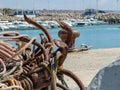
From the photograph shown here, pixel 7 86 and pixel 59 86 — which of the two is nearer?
pixel 7 86

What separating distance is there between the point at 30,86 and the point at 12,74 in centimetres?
24

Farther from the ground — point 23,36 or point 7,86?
point 23,36

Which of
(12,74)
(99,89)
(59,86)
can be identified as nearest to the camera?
(99,89)

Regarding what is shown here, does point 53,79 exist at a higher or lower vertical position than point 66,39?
lower

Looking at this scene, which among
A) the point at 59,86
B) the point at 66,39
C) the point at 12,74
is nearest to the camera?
the point at 12,74

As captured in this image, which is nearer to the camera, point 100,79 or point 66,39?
point 100,79

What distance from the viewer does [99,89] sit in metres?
3.96

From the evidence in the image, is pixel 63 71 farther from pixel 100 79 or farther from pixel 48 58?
pixel 100 79

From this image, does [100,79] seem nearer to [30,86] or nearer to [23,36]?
[30,86]

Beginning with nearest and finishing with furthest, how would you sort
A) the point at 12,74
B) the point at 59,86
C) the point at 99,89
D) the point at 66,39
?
the point at 99,89 → the point at 12,74 → the point at 66,39 → the point at 59,86

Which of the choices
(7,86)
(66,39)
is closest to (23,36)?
(66,39)

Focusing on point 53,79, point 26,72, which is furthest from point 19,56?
point 53,79

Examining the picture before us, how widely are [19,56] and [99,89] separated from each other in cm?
100

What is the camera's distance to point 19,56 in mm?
4559
